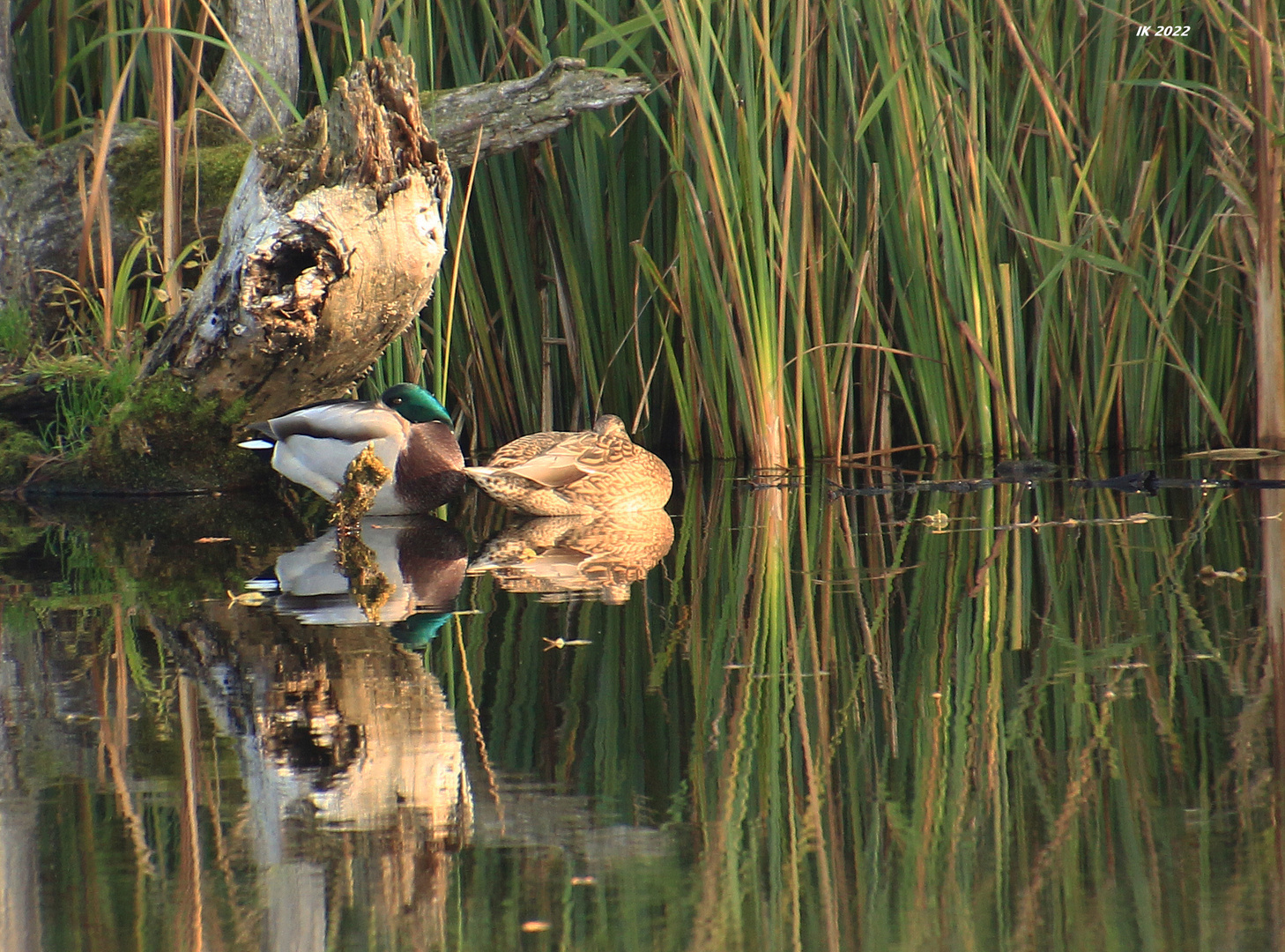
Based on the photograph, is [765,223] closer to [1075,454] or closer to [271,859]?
[1075,454]

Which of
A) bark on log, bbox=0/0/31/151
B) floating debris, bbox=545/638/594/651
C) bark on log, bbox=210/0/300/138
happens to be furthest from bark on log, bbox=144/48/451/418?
floating debris, bbox=545/638/594/651

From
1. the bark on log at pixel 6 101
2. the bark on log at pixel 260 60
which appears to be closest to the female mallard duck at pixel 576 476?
the bark on log at pixel 260 60

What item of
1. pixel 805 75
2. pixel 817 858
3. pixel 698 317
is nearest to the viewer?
pixel 817 858

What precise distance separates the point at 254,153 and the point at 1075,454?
2598 mm

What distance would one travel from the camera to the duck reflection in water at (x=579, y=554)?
232cm

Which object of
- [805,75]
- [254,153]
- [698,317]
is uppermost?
[805,75]

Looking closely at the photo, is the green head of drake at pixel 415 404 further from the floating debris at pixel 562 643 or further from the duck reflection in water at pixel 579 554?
the floating debris at pixel 562 643

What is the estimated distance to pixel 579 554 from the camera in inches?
108

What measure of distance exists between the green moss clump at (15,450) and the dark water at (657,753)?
1509 mm

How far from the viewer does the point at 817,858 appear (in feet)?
3.56

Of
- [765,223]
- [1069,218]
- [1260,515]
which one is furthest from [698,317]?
[1260,515]

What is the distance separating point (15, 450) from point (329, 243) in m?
1.26

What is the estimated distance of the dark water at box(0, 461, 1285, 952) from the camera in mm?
989

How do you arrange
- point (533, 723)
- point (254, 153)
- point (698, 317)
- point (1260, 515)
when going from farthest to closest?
point (698, 317) → point (254, 153) → point (1260, 515) → point (533, 723)
